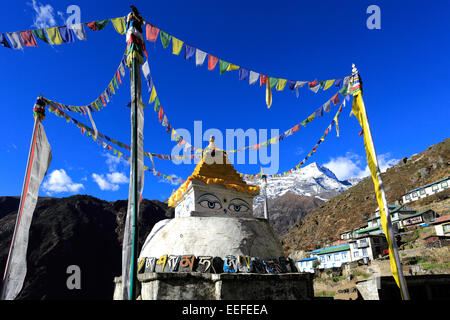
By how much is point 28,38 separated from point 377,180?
1050 centimetres

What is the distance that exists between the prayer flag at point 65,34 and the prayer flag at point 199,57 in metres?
3.39

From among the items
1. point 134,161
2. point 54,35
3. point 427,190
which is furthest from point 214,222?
point 427,190

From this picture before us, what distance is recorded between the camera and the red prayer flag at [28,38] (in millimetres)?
7180

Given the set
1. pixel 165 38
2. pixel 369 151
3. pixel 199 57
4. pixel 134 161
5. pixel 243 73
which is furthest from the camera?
pixel 243 73

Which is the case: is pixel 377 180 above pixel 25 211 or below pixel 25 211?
above

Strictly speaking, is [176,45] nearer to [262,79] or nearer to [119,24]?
[119,24]

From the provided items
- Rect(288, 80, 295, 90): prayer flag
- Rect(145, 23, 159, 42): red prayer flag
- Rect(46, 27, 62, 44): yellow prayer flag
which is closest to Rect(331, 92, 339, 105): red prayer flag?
Rect(288, 80, 295, 90): prayer flag

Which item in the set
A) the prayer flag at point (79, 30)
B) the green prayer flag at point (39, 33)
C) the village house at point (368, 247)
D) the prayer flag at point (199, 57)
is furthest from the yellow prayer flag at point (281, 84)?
the village house at point (368, 247)

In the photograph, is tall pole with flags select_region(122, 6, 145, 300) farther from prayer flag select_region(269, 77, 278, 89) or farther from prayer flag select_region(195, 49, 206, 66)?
prayer flag select_region(269, 77, 278, 89)

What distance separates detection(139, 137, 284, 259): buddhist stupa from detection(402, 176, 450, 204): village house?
53097mm

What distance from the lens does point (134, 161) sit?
19.2ft

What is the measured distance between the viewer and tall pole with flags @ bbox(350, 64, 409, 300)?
721 centimetres

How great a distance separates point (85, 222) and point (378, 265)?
173 ft
